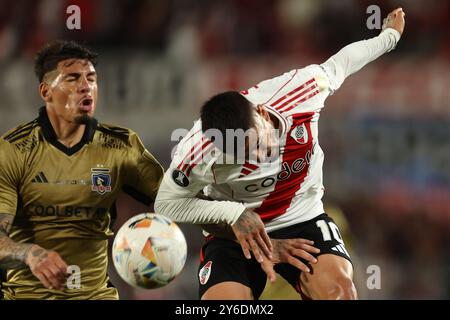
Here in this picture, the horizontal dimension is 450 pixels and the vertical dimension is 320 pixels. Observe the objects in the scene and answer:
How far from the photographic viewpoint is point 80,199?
389 centimetres

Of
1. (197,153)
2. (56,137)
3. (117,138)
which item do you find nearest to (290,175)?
(197,153)

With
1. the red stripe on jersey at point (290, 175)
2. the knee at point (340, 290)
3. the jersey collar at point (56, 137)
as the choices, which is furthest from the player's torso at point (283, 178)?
the jersey collar at point (56, 137)

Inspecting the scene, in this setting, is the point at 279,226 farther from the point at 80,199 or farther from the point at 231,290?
the point at 80,199

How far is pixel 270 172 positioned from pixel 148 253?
67 centimetres

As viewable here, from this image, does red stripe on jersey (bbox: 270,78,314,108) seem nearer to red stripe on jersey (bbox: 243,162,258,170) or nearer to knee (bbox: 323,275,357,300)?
red stripe on jersey (bbox: 243,162,258,170)

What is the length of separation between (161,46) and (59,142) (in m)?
2.73

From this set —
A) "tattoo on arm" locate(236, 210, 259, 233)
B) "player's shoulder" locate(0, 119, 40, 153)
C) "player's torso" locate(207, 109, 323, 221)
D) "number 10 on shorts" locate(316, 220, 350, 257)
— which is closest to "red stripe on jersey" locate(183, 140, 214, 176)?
"player's torso" locate(207, 109, 323, 221)

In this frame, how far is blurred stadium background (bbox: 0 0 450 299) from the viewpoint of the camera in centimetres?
627

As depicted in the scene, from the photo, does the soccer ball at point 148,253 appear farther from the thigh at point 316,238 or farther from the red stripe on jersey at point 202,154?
the thigh at point 316,238

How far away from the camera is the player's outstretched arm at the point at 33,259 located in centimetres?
337

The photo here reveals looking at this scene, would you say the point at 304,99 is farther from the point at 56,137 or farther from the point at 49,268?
the point at 49,268

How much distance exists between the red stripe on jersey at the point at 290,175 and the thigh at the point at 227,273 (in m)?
0.22

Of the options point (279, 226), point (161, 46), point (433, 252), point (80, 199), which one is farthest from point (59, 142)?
point (433, 252)

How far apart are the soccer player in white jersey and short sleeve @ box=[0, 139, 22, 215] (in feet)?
2.35
